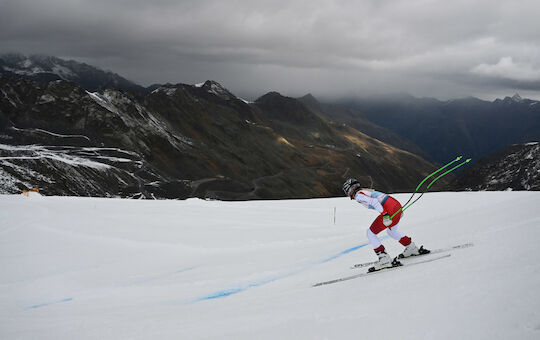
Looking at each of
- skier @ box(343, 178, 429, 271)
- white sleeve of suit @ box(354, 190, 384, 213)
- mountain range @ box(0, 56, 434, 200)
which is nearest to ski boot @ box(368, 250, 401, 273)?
skier @ box(343, 178, 429, 271)

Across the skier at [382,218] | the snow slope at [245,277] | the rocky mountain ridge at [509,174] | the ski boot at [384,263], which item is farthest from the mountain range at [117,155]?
the ski boot at [384,263]

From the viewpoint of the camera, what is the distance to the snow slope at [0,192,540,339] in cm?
519

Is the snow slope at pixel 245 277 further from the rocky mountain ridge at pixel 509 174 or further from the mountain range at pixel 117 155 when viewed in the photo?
the rocky mountain ridge at pixel 509 174

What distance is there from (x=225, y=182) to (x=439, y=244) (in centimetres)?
12750

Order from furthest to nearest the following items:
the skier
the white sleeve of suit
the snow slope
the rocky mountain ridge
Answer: the rocky mountain ridge < the white sleeve of suit < the skier < the snow slope

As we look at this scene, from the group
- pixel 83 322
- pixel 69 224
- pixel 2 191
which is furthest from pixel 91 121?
pixel 83 322

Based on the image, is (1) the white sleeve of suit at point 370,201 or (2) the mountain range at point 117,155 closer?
(1) the white sleeve of suit at point 370,201

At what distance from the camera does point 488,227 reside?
1097 cm

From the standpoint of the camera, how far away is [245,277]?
1128 centimetres

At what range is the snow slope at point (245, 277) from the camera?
519cm

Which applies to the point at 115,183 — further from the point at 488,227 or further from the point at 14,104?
the point at 488,227

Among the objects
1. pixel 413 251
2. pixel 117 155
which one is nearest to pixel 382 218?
pixel 413 251

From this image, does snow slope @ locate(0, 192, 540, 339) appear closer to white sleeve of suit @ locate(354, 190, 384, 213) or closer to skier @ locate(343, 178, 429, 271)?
skier @ locate(343, 178, 429, 271)

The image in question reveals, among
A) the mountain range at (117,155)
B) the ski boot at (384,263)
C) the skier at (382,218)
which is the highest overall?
the mountain range at (117,155)
